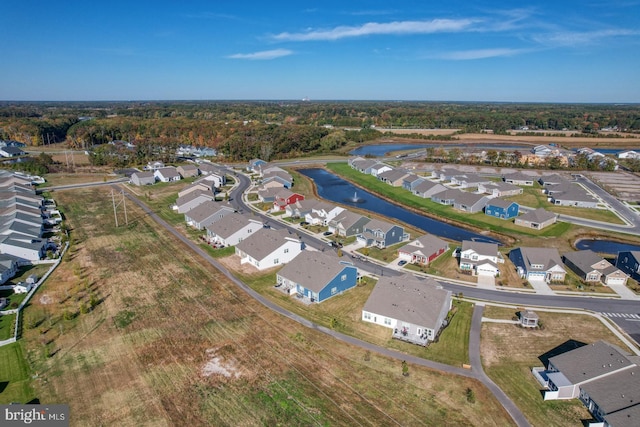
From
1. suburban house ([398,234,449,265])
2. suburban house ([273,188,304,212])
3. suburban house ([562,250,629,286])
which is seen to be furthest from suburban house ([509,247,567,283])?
suburban house ([273,188,304,212])

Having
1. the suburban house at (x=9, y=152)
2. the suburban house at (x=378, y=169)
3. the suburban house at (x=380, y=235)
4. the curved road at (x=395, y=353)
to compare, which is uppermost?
the suburban house at (x=9, y=152)

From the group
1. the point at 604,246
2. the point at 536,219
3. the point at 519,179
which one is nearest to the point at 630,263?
the point at 604,246

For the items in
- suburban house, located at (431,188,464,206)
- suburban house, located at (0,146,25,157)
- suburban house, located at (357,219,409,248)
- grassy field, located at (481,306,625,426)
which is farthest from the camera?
suburban house, located at (0,146,25,157)

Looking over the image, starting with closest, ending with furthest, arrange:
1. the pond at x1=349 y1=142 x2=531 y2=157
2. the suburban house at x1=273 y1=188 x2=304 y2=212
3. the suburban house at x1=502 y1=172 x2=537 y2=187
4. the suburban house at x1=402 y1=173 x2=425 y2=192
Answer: the suburban house at x1=273 y1=188 x2=304 y2=212 → the suburban house at x1=402 y1=173 x2=425 y2=192 → the suburban house at x1=502 y1=172 x2=537 y2=187 → the pond at x1=349 y1=142 x2=531 y2=157

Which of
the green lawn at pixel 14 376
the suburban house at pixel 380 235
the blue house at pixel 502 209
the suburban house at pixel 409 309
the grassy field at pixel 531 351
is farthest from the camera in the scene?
the blue house at pixel 502 209

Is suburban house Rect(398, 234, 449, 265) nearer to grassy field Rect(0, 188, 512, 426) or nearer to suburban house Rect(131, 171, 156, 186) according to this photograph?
grassy field Rect(0, 188, 512, 426)

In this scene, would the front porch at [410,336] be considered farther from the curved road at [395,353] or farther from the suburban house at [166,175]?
the suburban house at [166,175]

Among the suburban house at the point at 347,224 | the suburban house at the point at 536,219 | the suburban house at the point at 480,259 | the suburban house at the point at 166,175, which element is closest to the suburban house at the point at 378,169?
the suburban house at the point at 536,219

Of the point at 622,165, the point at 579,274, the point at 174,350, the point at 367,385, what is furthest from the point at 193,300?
the point at 622,165
